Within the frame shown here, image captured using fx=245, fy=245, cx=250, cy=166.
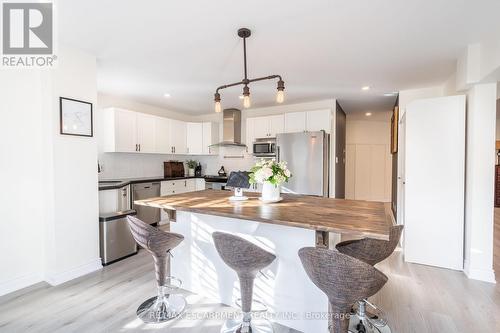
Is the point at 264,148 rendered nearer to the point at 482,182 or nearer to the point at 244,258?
the point at 482,182

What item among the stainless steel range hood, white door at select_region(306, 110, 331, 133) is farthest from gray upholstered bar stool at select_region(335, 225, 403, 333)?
the stainless steel range hood

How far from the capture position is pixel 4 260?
231cm

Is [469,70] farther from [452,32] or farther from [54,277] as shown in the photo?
[54,277]

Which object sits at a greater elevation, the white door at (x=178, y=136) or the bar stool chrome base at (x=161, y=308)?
the white door at (x=178, y=136)

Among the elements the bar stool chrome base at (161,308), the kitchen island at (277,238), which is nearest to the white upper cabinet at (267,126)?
the kitchen island at (277,238)

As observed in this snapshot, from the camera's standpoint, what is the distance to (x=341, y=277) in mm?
1222

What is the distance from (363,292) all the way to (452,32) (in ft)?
8.12

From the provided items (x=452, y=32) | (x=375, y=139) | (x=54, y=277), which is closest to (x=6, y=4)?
(x=54, y=277)

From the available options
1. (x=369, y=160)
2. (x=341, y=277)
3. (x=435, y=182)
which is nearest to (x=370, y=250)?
(x=341, y=277)

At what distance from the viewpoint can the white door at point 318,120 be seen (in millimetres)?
4398

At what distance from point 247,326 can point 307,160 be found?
2.98m

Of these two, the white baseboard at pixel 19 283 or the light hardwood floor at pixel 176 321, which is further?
the white baseboard at pixel 19 283

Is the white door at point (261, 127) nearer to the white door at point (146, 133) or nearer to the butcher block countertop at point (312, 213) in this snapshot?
the white door at point (146, 133)

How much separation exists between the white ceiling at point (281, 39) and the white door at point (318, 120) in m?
0.68
